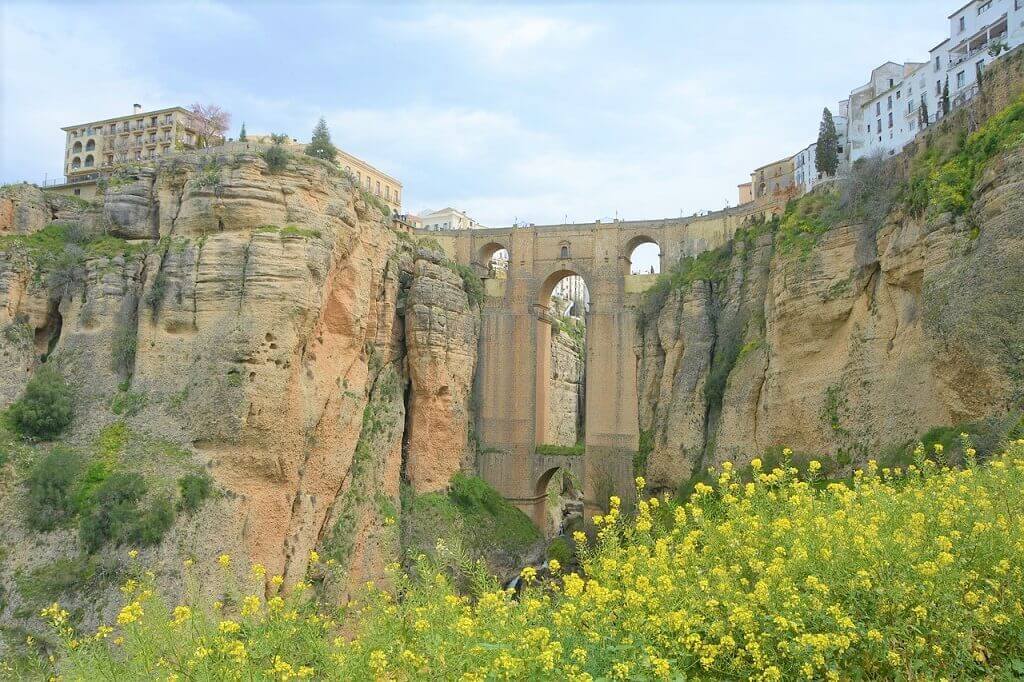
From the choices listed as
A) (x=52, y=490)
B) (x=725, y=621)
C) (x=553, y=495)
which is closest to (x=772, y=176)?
(x=553, y=495)

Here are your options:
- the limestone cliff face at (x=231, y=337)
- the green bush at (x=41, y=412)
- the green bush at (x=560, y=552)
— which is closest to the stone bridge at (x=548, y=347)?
the green bush at (x=560, y=552)

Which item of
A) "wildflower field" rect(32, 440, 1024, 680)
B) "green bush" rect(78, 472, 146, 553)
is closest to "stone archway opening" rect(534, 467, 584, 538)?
"green bush" rect(78, 472, 146, 553)

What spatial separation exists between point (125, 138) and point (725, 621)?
4382 cm

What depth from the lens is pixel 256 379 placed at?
2194cm

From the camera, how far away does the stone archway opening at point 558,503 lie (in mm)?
35406

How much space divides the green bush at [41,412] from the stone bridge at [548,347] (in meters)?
16.6

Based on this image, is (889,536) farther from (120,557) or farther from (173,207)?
(173,207)

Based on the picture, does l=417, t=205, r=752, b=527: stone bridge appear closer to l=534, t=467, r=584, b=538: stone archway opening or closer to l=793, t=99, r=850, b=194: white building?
l=534, t=467, r=584, b=538: stone archway opening

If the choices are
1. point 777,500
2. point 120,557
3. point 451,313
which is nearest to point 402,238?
point 451,313

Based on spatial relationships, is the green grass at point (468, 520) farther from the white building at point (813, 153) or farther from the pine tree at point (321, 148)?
the white building at point (813, 153)

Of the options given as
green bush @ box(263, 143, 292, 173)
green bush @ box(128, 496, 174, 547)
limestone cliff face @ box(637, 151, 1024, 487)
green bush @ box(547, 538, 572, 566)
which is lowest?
green bush @ box(547, 538, 572, 566)

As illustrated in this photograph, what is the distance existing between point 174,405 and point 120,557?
4.09 m

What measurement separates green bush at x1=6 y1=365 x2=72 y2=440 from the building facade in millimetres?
18944

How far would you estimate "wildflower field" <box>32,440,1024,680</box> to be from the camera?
6562mm
